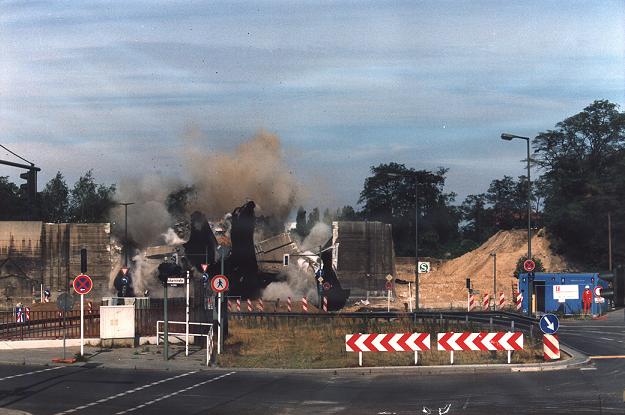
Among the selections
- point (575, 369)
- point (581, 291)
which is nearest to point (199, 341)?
point (575, 369)

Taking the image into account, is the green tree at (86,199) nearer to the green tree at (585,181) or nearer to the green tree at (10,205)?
the green tree at (10,205)

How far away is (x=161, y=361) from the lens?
99.3 ft

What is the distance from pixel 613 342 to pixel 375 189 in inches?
3415

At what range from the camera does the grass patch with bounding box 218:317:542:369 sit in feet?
95.4

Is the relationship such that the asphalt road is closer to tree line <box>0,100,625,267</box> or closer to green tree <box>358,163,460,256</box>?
tree line <box>0,100,625,267</box>

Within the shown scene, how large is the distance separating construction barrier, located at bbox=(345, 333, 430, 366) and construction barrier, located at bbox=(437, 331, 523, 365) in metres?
0.66

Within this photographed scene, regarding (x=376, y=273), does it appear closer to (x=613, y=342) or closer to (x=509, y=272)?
(x=509, y=272)

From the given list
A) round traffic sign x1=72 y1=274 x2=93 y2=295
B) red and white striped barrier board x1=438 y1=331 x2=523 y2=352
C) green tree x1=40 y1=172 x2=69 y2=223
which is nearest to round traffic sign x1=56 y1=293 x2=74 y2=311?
round traffic sign x1=72 y1=274 x2=93 y2=295

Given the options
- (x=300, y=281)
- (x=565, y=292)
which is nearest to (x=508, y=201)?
(x=300, y=281)

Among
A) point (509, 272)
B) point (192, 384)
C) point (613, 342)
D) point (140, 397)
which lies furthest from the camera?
point (509, 272)

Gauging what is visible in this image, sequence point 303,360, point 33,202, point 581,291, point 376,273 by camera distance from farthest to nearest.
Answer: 1. point 376,273
2. point 581,291
3. point 33,202
4. point 303,360

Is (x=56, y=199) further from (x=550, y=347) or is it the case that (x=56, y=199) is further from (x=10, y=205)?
(x=550, y=347)

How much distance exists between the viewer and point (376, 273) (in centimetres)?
8062

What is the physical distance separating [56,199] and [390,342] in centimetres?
12183
